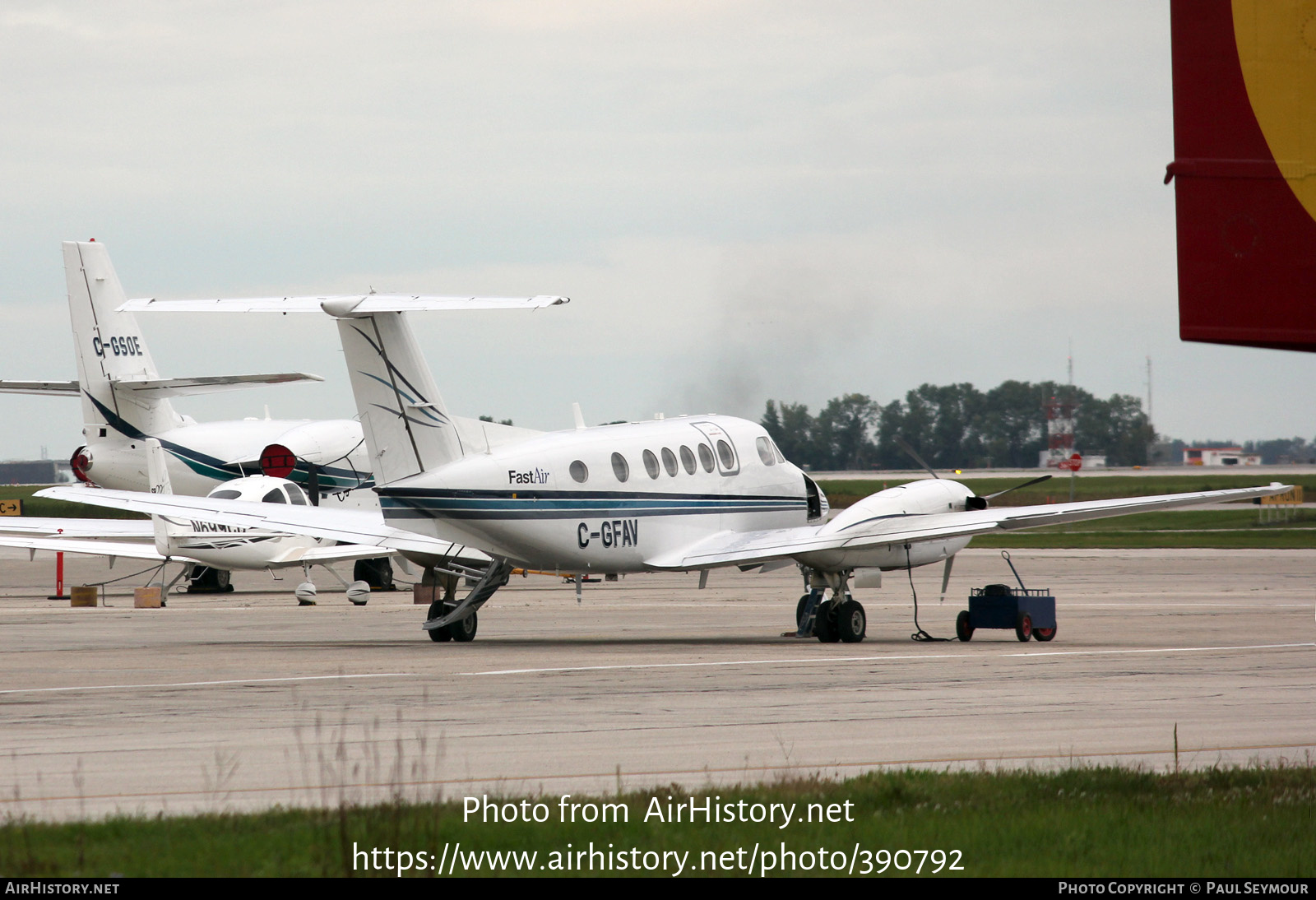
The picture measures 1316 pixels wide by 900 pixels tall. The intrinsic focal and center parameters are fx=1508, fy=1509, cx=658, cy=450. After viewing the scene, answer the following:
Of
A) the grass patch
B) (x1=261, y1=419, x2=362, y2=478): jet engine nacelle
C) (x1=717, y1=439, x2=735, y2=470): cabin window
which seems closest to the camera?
the grass patch

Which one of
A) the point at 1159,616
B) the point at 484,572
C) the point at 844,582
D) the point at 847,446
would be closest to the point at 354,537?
the point at 484,572

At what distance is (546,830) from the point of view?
831cm

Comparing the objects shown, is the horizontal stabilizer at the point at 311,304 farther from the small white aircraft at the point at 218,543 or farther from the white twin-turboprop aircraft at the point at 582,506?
the small white aircraft at the point at 218,543

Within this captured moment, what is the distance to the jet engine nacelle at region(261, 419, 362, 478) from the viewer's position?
44.2 meters

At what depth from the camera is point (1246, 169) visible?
30.1 ft

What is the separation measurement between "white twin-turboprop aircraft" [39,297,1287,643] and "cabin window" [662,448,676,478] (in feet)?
0.19

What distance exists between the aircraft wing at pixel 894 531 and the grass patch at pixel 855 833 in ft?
37.9

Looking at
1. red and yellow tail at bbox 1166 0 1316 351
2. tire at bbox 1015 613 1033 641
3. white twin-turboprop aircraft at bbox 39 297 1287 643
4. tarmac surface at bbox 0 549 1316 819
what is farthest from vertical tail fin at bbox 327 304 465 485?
red and yellow tail at bbox 1166 0 1316 351

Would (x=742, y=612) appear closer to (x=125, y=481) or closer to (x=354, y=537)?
(x=354, y=537)

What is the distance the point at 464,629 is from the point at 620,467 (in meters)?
3.45

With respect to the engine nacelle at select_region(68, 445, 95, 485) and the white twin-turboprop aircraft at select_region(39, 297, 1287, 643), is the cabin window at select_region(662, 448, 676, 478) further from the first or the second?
the engine nacelle at select_region(68, 445, 95, 485)

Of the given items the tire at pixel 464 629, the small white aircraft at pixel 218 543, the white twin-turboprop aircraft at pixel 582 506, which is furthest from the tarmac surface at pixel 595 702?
the small white aircraft at pixel 218 543

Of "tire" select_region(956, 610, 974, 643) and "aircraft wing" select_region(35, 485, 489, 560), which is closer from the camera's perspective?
"aircraft wing" select_region(35, 485, 489, 560)
